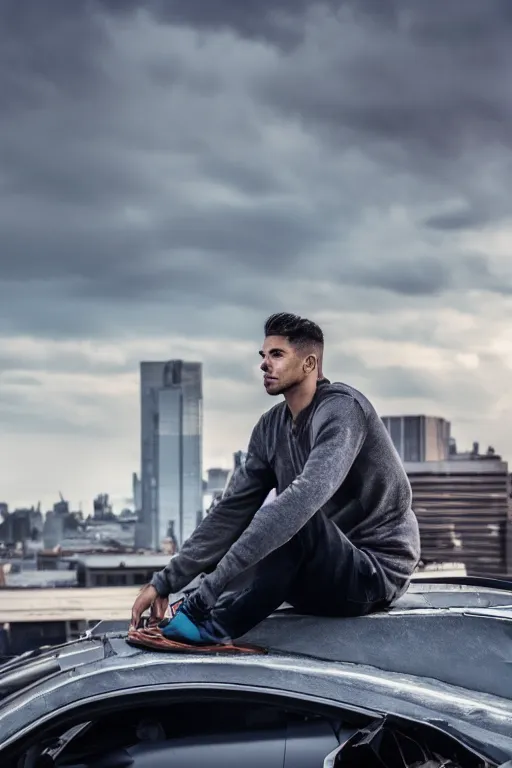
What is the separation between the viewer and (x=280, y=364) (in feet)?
7.79

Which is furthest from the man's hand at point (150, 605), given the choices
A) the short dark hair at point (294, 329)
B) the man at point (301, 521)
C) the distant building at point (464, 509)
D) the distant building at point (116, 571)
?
the distant building at point (464, 509)

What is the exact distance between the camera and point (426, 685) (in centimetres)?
210

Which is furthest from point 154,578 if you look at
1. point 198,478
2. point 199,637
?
point 198,478

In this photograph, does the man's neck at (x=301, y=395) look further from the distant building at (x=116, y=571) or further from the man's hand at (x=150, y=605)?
the distant building at (x=116, y=571)

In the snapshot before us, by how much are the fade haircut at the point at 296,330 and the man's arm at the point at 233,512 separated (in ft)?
0.89

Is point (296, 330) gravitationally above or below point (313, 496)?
above

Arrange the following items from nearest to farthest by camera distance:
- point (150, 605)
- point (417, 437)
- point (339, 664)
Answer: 1. point (339, 664)
2. point (150, 605)
3. point (417, 437)

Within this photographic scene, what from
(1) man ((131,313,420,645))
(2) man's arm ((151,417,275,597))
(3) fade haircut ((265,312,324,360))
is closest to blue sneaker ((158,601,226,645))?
(1) man ((131,313,420,645))

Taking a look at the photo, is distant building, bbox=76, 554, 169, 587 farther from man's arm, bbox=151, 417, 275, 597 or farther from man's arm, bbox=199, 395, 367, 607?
A: man's arm, bbox=199, 395, 367, 607

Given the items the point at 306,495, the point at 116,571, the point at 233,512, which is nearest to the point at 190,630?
the point at 306,495

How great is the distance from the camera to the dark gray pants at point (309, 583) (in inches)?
85.0

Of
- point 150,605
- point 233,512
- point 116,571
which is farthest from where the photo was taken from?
point 116,571

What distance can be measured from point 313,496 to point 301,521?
2.6 inches

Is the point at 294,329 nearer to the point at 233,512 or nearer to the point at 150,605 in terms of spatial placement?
the point at 233,512
